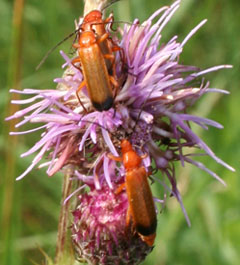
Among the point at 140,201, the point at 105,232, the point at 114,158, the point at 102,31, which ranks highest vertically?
the point at 102,31

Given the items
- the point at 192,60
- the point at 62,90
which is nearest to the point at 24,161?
the point at 62,90

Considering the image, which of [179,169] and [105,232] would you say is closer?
[105,232]

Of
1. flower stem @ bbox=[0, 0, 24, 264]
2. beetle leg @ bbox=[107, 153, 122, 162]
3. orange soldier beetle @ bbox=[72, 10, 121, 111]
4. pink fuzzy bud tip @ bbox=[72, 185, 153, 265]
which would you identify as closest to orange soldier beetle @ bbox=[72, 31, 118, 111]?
orange soldier beetle @ bbox=[72, 10, 121, 111]

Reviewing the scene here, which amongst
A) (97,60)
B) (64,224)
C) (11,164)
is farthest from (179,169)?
(97,60)

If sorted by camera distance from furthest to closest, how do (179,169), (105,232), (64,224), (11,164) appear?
(179,169)
(11,164)
(64,224)
(105,232)

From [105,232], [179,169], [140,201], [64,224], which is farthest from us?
[179,169]

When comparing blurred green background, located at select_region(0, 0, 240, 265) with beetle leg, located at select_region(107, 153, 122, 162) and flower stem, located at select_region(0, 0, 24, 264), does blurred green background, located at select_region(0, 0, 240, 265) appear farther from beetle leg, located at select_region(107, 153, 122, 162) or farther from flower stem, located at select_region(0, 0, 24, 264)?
beetle leg, located at select_region(107, 153, 122, 162)

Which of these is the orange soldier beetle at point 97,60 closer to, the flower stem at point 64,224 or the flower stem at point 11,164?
the flower stem at point 64,224

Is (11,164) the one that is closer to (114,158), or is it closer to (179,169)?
(114,158)
